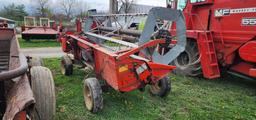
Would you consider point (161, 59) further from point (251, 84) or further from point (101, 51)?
point (251, 84)

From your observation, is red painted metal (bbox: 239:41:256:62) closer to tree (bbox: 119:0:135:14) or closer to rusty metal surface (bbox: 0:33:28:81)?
rusty metal surface (bbox: 0:33:28:81)

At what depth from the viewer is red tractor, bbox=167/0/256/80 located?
538 centimetres

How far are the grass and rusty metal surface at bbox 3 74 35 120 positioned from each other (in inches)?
65.8

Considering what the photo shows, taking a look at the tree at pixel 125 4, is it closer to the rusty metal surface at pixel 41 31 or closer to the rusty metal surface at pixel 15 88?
the rusty metal surface at pixel 41 31

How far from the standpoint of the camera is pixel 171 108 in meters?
4.55

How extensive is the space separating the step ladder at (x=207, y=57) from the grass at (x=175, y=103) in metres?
0.29

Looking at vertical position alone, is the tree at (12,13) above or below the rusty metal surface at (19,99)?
above

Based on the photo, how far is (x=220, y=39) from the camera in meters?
6.07

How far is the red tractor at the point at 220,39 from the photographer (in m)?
5.38

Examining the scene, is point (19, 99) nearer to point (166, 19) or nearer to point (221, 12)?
point (166, 19)

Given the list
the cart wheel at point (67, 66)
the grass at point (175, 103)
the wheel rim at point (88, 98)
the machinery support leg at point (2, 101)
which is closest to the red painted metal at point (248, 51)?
the grass at point (175, 103)

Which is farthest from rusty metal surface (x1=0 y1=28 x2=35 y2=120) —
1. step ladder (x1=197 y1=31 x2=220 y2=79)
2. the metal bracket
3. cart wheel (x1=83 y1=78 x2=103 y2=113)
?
step ladder (x1=197 y1=31 x2=220 y2=79)

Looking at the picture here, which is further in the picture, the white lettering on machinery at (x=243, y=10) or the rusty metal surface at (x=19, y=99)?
the white lettering on machinery at (x=243, y=10)

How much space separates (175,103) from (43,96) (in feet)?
8.52
